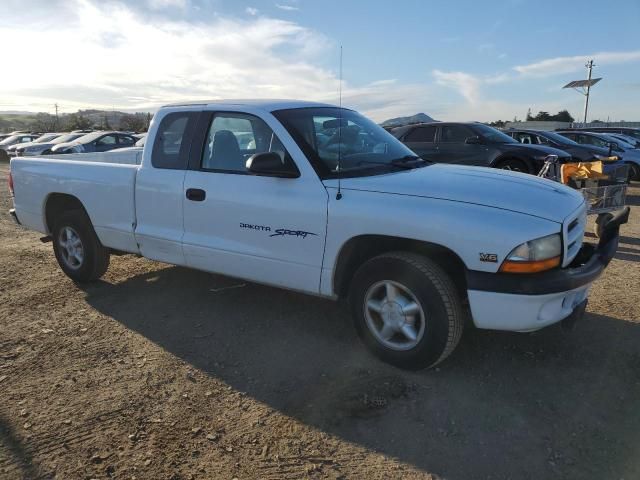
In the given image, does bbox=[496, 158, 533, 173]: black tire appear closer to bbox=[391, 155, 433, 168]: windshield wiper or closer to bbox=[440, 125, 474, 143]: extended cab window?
bbox=[440, 125, 474, 143]: extended cab window

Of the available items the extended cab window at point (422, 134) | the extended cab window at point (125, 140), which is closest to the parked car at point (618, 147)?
the extended cab window at point (422, 134)

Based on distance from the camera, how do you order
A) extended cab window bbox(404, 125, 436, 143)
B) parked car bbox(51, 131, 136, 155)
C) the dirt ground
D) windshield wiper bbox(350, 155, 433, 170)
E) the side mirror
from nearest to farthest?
the dirt ground < the side mirror < windshield wiper bbox(350, 155, 433, 170) < extended cab window bbox(404, 125, 436, 143) < parked car bbox(51, 131, 136, 155)

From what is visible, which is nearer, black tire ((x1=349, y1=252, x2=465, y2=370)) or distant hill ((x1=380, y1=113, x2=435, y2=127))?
black tire ((x1=349, y1=252, x2=465, y2=370))

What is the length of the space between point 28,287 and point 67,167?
1.37 metres

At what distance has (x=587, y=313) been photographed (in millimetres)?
4484

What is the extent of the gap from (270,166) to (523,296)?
188 centimetres

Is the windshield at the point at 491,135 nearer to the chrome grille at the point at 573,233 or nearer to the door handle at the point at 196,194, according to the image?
the chrome grille at the point at 573,233

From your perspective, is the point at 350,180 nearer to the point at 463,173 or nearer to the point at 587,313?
the point at 463,173

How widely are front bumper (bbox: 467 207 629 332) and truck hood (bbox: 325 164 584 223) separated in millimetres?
384

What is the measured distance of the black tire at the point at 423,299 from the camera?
127 inches

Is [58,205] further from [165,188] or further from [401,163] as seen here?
[401,163]

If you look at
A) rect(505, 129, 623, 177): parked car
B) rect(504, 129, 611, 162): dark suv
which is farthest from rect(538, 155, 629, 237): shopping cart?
rect(504, 129, 611, 162): dark suv

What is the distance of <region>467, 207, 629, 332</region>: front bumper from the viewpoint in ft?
9.90

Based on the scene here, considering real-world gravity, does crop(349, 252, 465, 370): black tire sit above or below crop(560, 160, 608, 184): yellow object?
below
